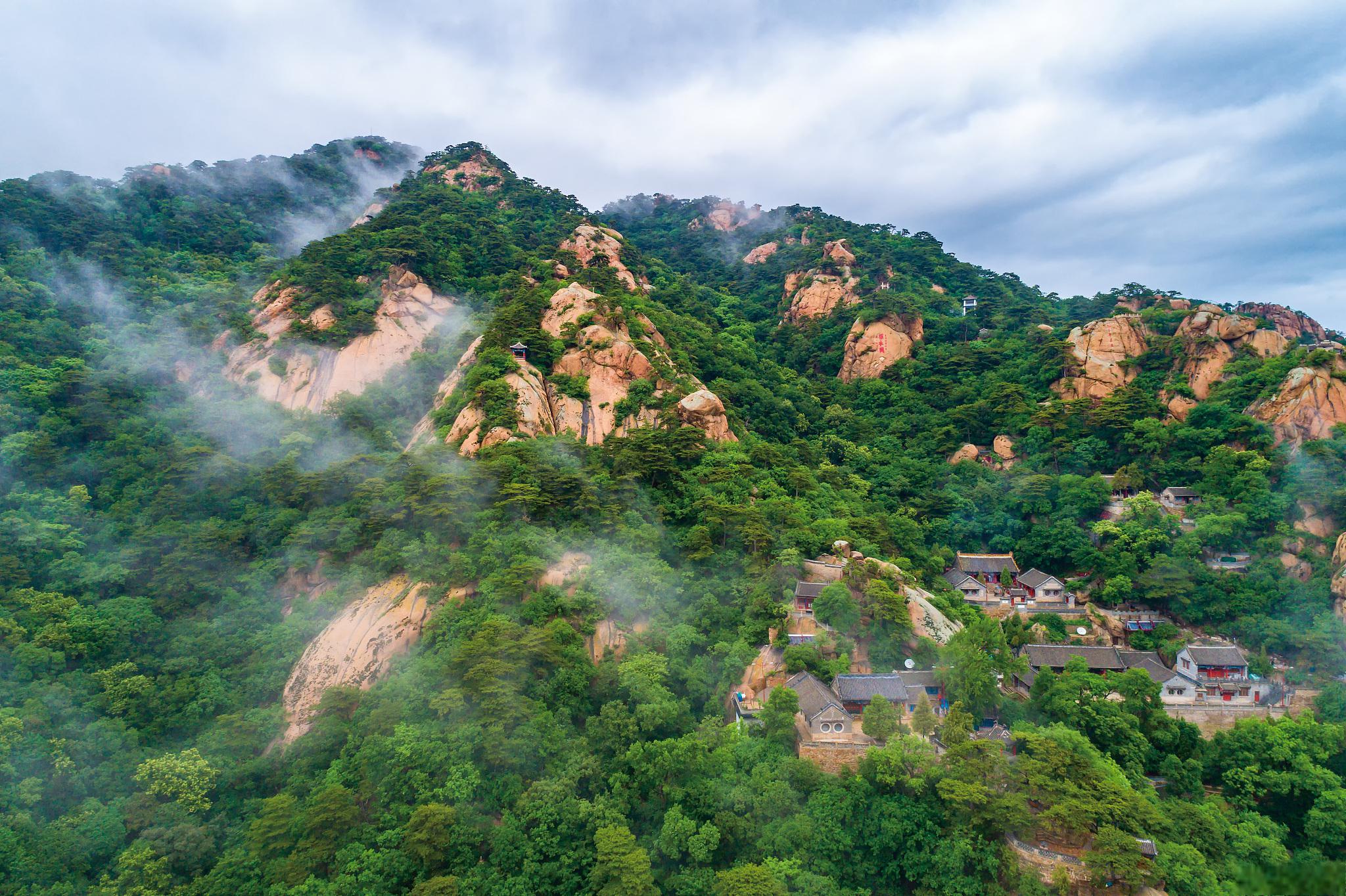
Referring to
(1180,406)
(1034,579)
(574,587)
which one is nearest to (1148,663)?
(1034,579)

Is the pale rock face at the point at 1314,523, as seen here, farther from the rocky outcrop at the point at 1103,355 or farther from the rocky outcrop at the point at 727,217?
the rocky outcrop at the point at 727,217

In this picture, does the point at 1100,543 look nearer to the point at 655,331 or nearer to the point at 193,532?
the point at 655,331

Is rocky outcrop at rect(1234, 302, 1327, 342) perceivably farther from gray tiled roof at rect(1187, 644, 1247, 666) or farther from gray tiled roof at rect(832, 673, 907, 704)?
gray tiled roof at rect(832, 673, 907, 704)

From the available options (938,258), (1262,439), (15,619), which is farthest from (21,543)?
(938,258)

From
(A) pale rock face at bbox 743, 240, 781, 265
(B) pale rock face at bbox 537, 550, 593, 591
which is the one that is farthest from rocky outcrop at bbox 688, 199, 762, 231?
(B) pale rock face at bbox 537, 550, 593, 591

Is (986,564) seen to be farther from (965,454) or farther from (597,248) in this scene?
(597,248)

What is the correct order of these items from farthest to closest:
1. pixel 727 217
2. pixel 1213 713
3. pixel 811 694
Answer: pixel 727 217, pixel 1213 713, pixel 811 694

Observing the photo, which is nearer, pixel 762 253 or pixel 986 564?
pixel 986 564
